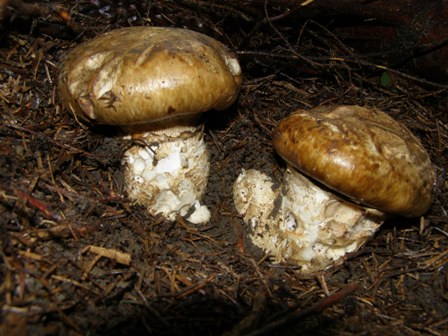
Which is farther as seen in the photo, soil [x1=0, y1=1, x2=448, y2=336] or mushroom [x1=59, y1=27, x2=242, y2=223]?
mushroom [x1=59, y1=27, x2=242, y2=223]

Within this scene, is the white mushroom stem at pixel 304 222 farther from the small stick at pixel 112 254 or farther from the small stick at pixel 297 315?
the small stick at pixel 112 254

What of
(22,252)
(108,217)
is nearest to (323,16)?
(108,217)

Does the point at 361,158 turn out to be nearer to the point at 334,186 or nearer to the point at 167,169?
the point at 334,186

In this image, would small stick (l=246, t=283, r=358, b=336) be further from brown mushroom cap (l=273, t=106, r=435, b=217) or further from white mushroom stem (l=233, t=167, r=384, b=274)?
brown mushroom cap (l=273, t=106, r=435, b=217)

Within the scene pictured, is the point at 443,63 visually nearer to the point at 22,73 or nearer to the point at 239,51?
the point at 239,51

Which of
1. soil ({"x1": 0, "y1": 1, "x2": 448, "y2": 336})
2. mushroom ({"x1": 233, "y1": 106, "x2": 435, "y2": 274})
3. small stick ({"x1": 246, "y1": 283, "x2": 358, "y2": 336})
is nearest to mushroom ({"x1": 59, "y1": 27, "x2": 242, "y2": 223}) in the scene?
soil ({"x1": 0, "y1": 1, "x2": 448, "y2": 336})

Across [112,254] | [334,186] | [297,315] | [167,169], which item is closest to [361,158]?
[334,186]
